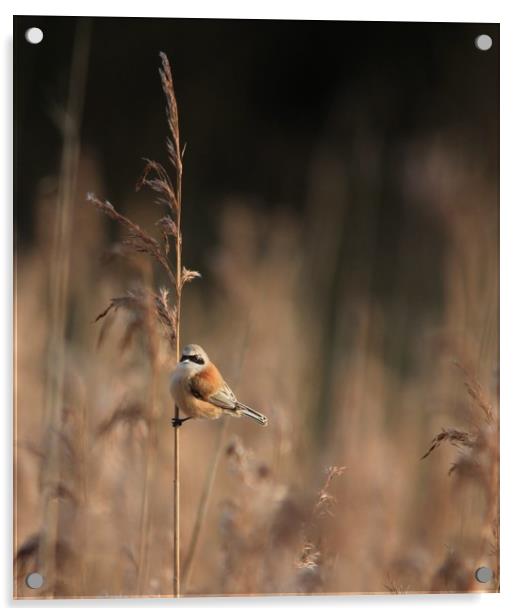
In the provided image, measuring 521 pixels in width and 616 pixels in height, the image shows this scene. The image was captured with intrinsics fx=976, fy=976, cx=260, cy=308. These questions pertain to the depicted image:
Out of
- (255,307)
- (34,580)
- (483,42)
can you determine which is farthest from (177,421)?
(483,42)

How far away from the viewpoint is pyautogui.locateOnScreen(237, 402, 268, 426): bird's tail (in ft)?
7.91

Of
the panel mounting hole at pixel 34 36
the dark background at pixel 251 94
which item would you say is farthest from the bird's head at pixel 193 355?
the panel mounting hole at pixel 34 36

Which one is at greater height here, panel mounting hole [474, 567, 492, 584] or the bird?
the bird

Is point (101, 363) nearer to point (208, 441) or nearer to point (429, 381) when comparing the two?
point (208, 441)

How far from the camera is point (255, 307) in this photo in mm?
2436

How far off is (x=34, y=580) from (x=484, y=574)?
1110 millimetres

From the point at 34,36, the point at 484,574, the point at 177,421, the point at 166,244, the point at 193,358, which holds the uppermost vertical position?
the point at 34,36

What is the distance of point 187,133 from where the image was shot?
95.7 inches

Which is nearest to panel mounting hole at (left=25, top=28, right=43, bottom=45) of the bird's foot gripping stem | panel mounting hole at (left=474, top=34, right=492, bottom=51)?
the bird's foot gripping stem

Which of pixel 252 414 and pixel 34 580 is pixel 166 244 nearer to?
pixel 252 414

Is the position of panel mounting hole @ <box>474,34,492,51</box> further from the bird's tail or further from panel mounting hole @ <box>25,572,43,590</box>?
panel mounting hole @ <box>25,572,43,590</box>

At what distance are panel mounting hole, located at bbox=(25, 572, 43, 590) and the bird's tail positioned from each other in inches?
24.6

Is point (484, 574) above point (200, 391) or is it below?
below
